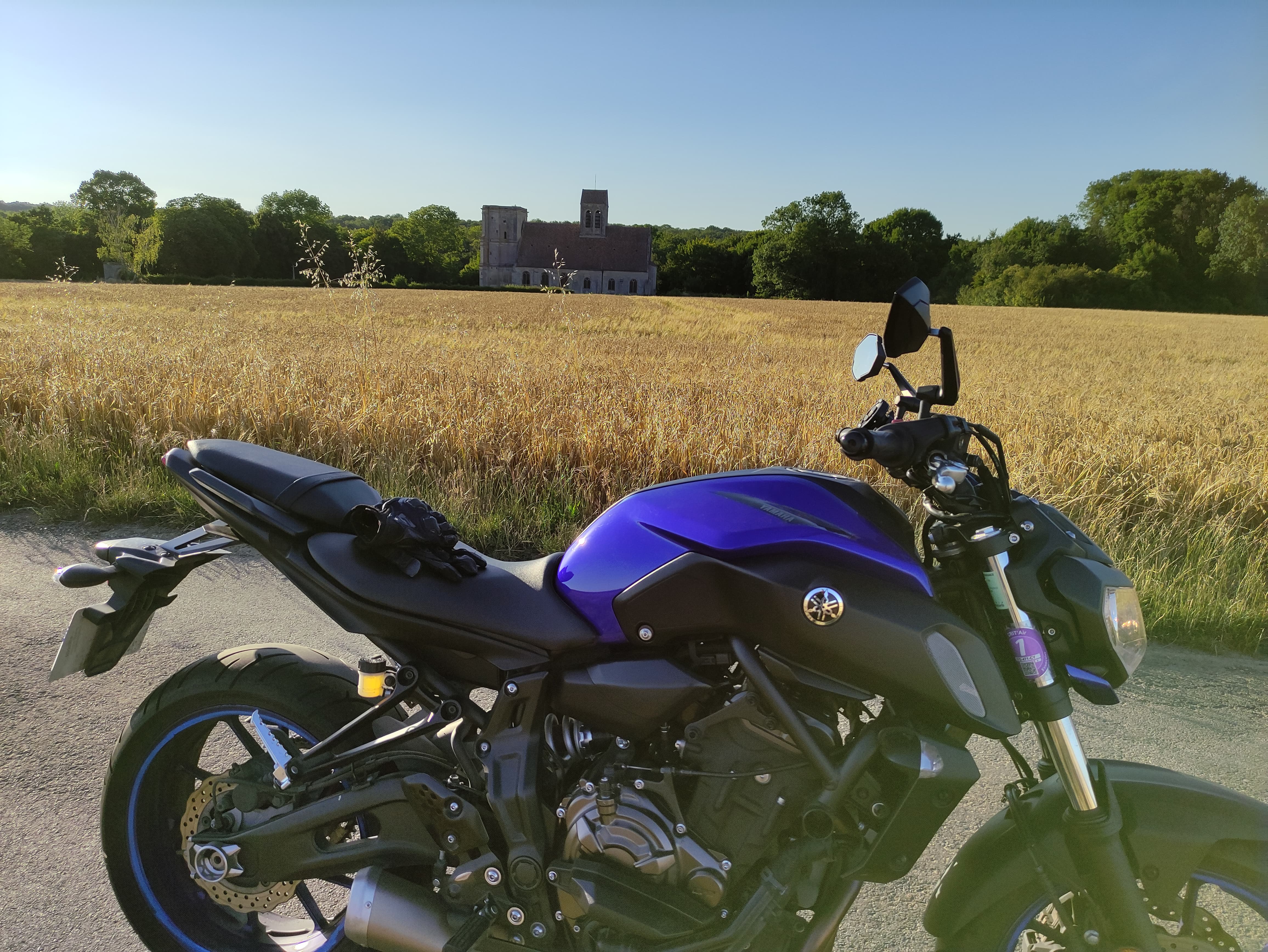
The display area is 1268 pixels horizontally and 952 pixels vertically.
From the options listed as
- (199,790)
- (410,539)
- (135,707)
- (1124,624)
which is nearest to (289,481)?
(410,539)

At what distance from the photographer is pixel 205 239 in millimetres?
55406

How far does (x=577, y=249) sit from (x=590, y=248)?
1622 millimetres

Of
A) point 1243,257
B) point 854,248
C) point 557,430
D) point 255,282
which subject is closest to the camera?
point 557,430

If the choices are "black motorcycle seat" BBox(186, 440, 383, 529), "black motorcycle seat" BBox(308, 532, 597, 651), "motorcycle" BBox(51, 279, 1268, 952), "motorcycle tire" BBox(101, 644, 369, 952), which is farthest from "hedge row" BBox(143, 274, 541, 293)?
"motorcycle" BBox(51, 279, 1268, 952)

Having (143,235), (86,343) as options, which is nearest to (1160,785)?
(86,343)

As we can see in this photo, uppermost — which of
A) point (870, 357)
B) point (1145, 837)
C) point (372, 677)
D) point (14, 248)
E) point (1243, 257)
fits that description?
point (14, 248)

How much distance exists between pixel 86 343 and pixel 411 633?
→ 7.90 metres

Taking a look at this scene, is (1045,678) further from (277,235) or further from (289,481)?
(277,235)

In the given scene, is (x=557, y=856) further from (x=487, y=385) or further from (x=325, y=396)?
(x=487, y=385)

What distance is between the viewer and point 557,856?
159 centimetres

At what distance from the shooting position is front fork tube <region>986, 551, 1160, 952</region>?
1.41m

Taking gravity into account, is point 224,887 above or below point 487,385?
below

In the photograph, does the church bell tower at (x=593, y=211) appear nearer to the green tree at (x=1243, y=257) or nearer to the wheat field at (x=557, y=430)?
the green tree at (x=1243, y=257)

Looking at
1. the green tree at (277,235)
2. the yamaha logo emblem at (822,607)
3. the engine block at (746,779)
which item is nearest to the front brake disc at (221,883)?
the engine block at (746,779)
